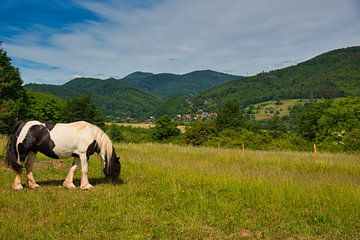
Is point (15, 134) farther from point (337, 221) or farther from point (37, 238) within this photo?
point (337, 221)

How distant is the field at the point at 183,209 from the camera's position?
6.00 m

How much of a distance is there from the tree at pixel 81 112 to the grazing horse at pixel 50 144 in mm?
58205

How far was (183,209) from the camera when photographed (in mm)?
7438

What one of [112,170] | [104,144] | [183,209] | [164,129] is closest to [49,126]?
[104,144]

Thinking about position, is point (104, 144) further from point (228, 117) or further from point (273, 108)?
point (273, 108)

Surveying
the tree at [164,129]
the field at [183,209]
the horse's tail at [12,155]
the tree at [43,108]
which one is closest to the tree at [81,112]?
the tree at [43,108]

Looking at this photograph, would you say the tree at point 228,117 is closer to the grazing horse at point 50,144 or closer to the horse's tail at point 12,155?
the grazing horse at point 50,144

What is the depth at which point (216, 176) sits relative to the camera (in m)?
10.8

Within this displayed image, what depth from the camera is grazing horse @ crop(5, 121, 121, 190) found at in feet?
30.2

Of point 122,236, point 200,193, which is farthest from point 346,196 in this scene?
point 122,236

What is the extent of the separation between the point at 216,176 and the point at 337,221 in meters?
4.64

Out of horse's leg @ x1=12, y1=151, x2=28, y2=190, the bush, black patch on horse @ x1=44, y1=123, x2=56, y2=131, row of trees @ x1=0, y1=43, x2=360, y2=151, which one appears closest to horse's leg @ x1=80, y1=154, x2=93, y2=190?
black patch on horse @ x1=44, y1=123, x2=56, y2=131

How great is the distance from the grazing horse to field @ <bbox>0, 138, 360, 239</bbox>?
0.62 m

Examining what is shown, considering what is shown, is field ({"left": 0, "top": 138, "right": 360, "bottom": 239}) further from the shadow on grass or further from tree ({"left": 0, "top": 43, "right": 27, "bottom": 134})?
tree ({"left": 0, "top": 43, "right": 27, "bottom": 134})
